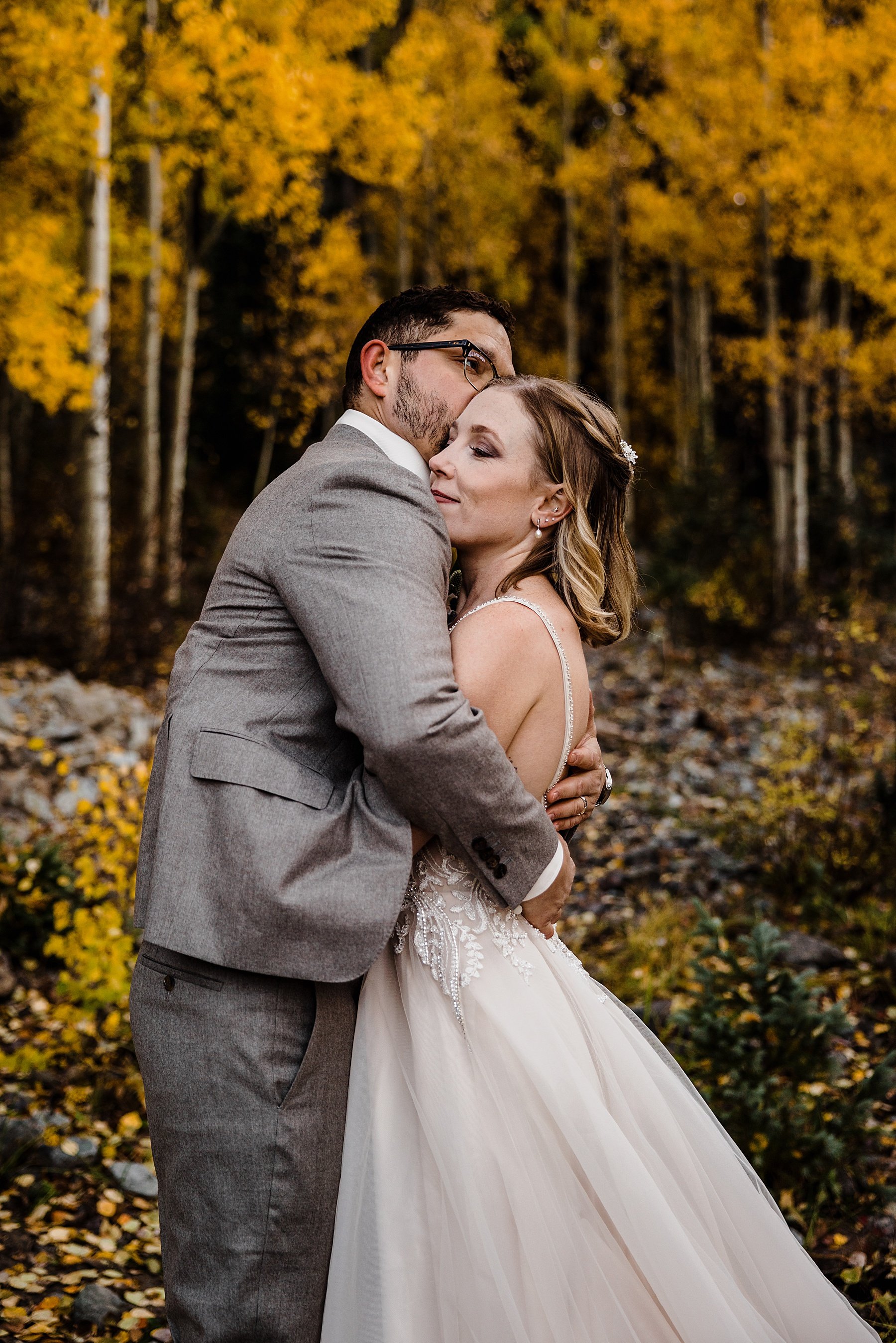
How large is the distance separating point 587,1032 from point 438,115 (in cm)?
1570

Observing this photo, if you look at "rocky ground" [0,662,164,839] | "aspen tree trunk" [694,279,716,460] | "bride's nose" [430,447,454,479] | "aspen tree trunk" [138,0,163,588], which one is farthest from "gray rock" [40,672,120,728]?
"aspen tree trunk" [694,279,716,460]

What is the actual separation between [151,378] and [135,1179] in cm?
754

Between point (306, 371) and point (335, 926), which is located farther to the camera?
point (306, 371)

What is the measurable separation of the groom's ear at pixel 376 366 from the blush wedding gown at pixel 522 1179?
544 mm

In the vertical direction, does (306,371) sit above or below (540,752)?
above

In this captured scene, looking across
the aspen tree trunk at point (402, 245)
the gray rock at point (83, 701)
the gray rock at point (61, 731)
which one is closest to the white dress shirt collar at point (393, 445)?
the gray rock at point (61, 731)

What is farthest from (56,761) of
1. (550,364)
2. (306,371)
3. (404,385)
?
(550,364)

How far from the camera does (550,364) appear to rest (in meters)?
21.8

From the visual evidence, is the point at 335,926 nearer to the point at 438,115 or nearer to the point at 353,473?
the point at 353,473

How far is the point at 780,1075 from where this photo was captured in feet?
11.7

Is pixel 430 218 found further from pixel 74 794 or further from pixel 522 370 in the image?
pixel 74 794

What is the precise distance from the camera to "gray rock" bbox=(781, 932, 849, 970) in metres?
4.48

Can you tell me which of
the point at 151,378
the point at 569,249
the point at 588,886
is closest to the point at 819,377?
the point at 569,249

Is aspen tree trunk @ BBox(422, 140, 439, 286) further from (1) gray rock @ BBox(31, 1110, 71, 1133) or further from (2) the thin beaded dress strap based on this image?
(2) the thin beaded dress strap
